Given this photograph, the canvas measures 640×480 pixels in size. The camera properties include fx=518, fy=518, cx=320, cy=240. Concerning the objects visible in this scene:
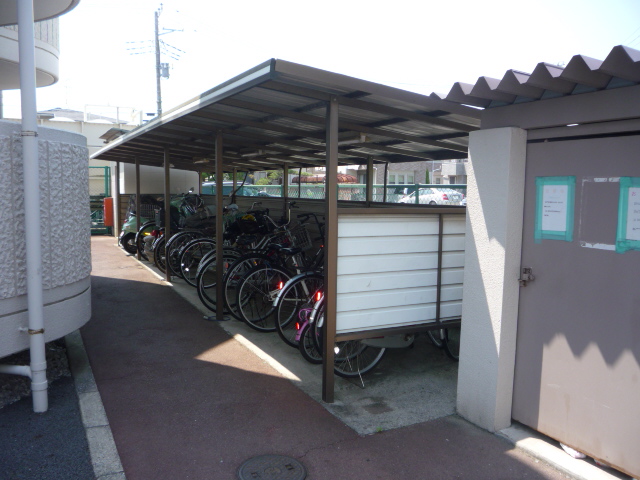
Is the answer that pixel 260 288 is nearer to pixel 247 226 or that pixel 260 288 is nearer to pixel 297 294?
pixel 297 294

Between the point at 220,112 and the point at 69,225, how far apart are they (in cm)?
175

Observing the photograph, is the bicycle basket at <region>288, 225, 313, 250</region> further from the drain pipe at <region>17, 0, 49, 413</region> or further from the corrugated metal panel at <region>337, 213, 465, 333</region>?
the drain pipe at <region>17, 0, 49, 413</region>

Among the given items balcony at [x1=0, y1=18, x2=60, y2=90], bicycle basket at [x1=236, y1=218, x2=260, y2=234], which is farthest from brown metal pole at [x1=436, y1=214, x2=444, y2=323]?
balcony at [x1=0, y1=18, x2=60, y2=90]

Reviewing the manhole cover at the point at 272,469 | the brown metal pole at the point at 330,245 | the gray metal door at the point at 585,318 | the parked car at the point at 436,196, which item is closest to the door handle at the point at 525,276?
the gray metal door at the point at 585,318

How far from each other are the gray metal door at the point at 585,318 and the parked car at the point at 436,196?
755 centimetres

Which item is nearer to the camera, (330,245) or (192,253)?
(330,245)

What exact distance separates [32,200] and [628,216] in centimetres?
379

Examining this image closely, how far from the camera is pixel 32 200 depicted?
3.62m

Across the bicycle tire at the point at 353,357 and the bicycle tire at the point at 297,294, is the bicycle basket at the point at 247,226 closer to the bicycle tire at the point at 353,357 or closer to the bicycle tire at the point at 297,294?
the bicycle tire at the point at 297,294

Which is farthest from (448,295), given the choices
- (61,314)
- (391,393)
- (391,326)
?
(61,314)

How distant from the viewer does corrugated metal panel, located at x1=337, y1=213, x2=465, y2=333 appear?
3.96 metres

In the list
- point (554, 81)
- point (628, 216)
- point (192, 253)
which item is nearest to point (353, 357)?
point (628, 216)

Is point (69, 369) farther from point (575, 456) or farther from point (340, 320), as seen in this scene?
point (575, 456)

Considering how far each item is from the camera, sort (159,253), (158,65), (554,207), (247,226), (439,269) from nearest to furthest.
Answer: (554,207)
(439,269)
(247,226)
(159,253)
(158,65)
